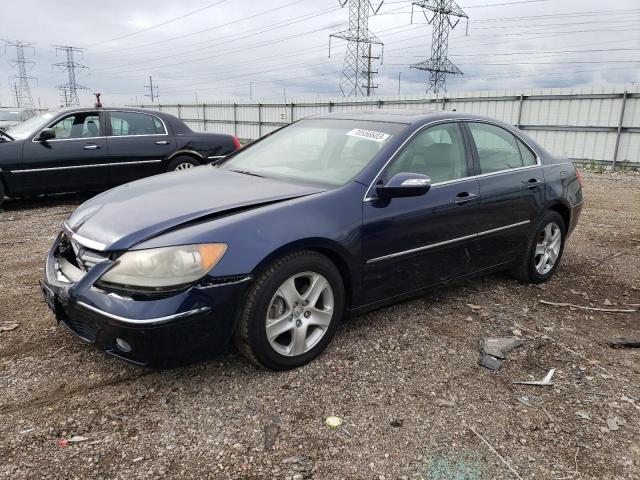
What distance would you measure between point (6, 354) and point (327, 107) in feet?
64.6

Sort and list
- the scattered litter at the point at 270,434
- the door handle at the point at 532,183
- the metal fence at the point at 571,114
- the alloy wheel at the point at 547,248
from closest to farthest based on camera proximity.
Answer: the scattered litter at the point at 270,434 → the door handle at the point at 532,183 → the alloy wheel at the point at 547,248 → the metal fence at the point at 571,114

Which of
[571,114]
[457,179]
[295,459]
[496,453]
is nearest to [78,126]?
[457,179]

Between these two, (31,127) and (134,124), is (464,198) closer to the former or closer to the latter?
(134,124)

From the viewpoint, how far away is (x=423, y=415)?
2.66 meters

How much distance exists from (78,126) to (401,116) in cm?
585

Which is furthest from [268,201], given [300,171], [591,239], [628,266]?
[591,239]

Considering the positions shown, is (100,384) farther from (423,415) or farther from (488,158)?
(488,158)

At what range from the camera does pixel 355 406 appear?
8.89ft

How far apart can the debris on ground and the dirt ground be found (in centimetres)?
5

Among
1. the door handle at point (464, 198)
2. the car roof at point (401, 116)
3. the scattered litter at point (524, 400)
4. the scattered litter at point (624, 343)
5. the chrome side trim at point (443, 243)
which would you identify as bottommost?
the scattered litter at point (624, 343)

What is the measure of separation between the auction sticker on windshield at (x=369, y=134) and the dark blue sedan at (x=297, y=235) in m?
0.01

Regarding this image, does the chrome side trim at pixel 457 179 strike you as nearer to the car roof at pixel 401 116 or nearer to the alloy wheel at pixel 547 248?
the car roof at pixel 401 116

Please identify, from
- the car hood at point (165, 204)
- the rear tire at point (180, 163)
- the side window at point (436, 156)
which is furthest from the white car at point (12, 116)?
the side window at point (436, 156)

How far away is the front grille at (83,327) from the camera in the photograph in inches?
104
